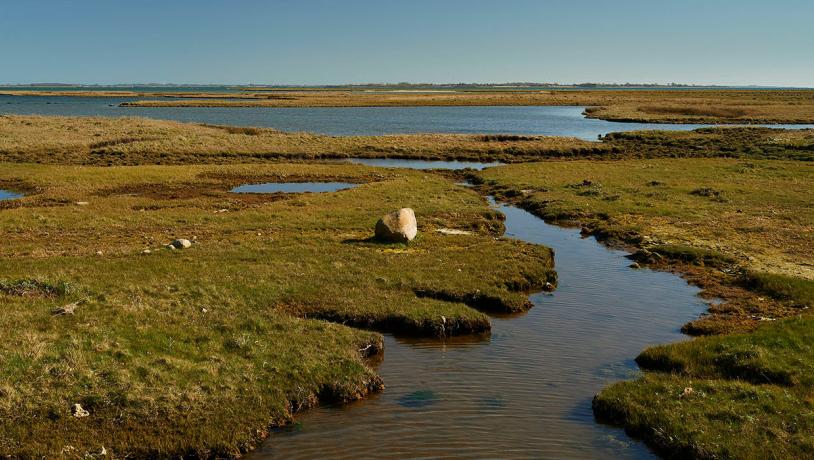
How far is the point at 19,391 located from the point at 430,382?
9.99 metres

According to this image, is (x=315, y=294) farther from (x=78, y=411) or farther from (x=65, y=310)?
(x=78, y=411)

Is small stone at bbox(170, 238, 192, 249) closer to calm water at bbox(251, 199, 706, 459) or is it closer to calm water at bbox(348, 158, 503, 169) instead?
calm water at bbox(251, 199, 706, 459)

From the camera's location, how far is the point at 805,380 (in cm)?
1620

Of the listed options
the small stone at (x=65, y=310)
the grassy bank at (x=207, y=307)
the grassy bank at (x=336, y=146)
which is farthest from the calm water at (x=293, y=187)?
the small stone at (x=65, y=310)

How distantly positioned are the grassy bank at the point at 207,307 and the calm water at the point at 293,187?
8809mm

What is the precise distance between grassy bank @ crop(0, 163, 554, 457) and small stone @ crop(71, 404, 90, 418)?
5cm

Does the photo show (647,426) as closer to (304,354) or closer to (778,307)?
(304,354)

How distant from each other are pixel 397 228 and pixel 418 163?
41.6 m

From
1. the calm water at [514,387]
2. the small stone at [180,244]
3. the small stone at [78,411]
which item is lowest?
the calm water at [514,387]

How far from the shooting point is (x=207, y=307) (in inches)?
808

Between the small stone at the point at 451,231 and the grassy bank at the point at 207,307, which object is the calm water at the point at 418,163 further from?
the small stone at the point at 451,231

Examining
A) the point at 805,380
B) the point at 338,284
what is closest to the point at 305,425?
the point at 338,284

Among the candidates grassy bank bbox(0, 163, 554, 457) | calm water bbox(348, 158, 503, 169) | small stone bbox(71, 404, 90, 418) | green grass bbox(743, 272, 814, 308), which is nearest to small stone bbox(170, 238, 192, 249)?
grassy bank bbox(0, 163, 554, 457)

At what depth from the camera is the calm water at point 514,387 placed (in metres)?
13.9
